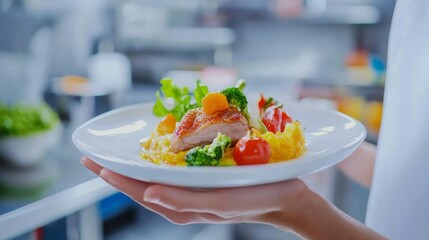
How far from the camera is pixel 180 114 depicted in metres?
1.07

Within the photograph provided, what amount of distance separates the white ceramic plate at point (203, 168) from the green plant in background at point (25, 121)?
79 centimetres

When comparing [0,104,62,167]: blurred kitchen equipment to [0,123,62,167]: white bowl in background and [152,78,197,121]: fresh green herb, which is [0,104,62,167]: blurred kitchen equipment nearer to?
[0,123,62,167]: white bowl in background

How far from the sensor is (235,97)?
96cm

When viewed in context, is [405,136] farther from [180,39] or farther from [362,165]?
[180,39]

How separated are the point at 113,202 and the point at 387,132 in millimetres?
1223

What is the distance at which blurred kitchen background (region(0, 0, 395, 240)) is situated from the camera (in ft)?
5.30

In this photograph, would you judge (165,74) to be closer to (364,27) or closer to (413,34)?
(364,27)

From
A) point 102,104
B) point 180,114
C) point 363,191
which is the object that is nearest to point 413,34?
point 180,114

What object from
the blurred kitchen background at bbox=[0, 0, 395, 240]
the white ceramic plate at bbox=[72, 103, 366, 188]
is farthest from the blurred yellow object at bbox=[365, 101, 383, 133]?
the white ceramic plate at bbox=[72, 103, 366, 188]

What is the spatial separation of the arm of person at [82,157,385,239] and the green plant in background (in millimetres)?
1013

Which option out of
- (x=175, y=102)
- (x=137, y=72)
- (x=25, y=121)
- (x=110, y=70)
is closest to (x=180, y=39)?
(x=137, y=72)

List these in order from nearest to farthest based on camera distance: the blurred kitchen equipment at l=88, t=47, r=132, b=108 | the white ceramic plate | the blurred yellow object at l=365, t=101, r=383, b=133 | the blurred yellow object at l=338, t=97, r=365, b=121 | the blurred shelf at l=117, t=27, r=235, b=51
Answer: the white ceramic plate
the blurred yellow object at l=365, t=101, r=383, b=133
the blurred yellow object at l=338, t=97, r=365, b=121
the blurred kitchen equipment at l=88, t=47, r=132, b=108
the blurred shelf at l=117, t=27, r=235, b=51

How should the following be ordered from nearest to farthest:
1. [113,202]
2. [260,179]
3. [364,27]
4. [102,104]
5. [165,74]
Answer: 1. [260,179]
2. [113,202]
3. [102,104]
4. [364,27]
5. [165,74]

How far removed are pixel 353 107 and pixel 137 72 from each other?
1.80 metres
